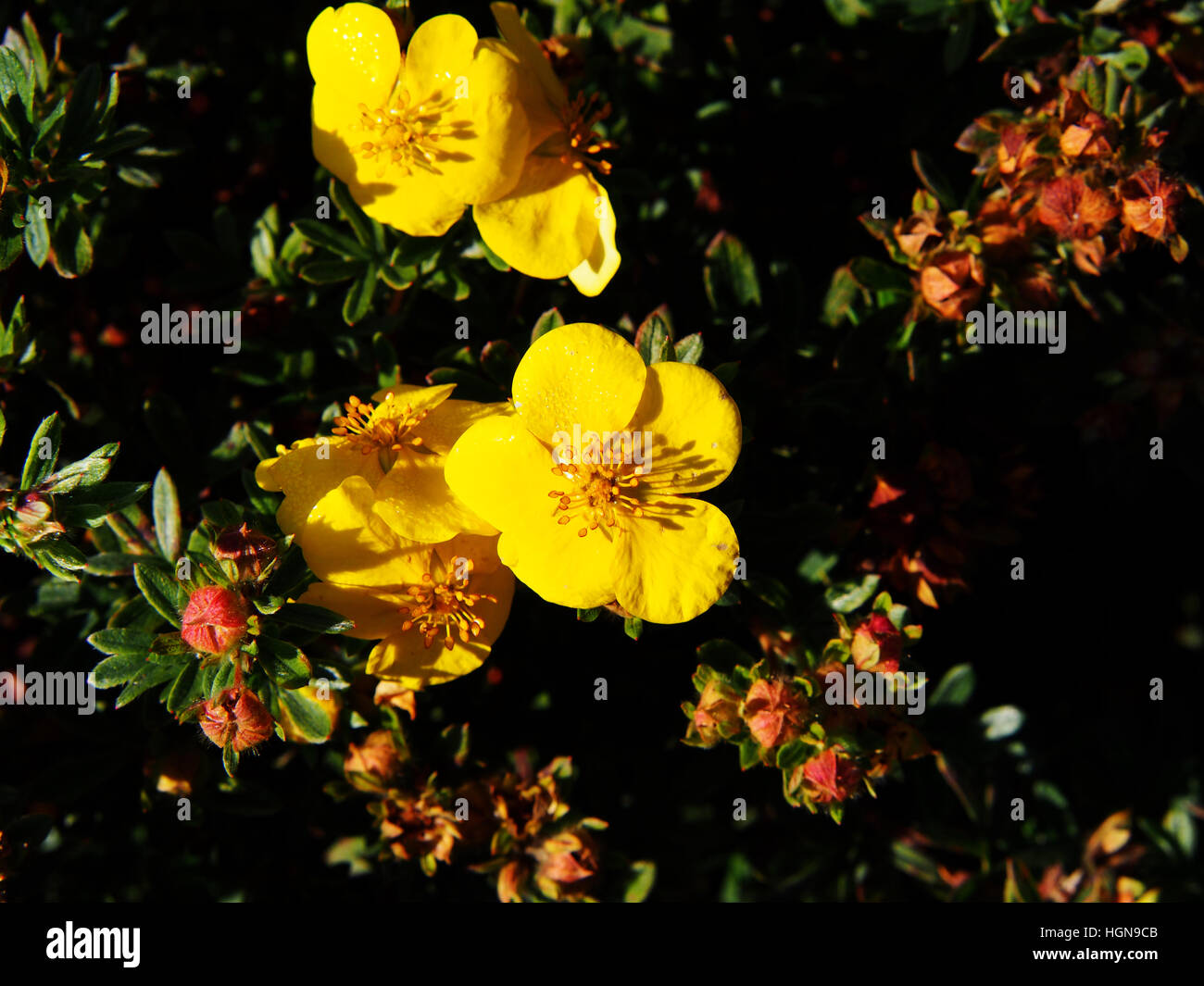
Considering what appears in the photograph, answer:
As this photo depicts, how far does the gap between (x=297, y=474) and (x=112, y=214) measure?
103 cm

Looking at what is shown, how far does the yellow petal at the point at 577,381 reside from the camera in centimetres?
194

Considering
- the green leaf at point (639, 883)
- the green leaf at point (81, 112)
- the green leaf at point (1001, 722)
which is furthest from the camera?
the green leaf at point (1001, 722)

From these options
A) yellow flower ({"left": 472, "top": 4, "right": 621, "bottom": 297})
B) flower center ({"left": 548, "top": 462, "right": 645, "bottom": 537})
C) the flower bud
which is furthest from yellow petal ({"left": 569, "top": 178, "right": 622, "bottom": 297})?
the flower bud

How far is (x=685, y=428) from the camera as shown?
2.02 m

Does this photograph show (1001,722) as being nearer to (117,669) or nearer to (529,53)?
(529,53)

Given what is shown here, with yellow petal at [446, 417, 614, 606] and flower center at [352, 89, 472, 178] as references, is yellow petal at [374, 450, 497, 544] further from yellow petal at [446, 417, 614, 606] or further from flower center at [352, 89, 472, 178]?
flower center at [352, 89, 472, 178]

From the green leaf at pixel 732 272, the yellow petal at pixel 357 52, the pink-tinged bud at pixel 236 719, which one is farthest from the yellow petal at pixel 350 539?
the green leaf at pixel 732 272

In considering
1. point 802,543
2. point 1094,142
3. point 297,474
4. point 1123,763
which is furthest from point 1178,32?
point 297,474

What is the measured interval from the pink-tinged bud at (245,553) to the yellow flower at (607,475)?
→ 0.37 metres

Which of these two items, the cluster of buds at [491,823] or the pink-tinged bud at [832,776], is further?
the cluster of buds at [491,823]

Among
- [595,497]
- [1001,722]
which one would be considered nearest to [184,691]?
[595,497]

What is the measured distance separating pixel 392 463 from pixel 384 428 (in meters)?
0.07

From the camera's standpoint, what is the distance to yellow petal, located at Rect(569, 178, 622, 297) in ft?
7.34

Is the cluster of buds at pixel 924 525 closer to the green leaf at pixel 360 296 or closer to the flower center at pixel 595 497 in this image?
the flower center at pixel 595 497
